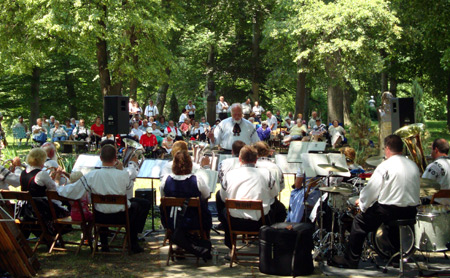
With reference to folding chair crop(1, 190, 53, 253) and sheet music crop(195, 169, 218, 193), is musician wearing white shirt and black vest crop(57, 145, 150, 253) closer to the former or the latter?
folding chair crop(1, 190, 53, 253)

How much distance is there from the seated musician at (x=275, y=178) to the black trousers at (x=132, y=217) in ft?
5.44

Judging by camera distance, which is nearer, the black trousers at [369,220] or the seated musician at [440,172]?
the black trousers at [369,220]

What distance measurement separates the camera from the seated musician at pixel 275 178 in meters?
7.54

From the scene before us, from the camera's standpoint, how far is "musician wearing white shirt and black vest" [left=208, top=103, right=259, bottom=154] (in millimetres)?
10312

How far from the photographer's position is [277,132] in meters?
23.0

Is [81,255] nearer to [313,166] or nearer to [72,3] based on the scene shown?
[313,166]

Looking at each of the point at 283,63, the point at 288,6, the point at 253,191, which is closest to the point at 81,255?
the point at 253,191

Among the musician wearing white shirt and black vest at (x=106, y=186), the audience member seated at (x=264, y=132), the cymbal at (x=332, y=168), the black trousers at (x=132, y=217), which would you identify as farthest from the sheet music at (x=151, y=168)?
the audience member seated at (x=264, y=132)

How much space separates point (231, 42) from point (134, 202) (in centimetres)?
2868

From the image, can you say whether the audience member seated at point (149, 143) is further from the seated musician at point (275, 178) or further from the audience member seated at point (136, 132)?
the seated musician at point (275, 178)

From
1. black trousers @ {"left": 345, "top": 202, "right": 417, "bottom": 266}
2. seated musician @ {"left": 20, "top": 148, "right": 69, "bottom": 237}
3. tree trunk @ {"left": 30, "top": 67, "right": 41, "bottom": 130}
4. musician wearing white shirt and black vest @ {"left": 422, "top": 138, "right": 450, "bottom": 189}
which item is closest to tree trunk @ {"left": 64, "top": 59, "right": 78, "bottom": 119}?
tree trunk @ {"left": 30, "top": 67, "right": 41, "bottom": 130}

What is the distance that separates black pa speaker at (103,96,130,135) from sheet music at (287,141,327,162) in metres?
3.90

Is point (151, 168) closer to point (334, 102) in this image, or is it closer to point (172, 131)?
point (172, 131)

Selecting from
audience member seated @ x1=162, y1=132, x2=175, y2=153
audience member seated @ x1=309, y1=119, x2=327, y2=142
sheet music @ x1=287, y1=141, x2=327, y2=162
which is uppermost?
audience member seated @ x1=309, y1=119, x2=327, y2=142
